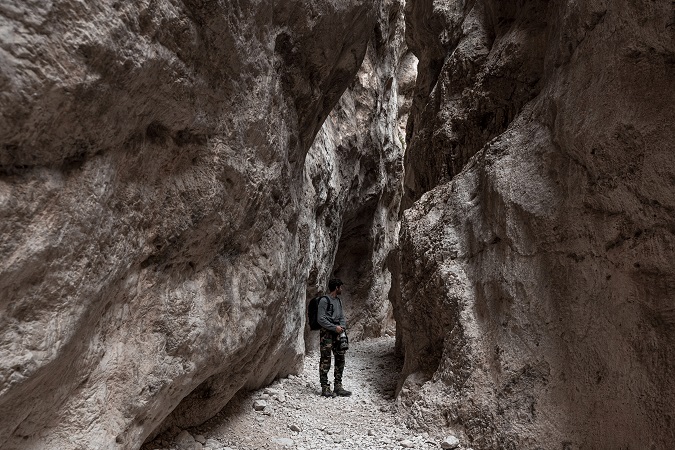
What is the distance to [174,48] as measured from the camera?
3301mm

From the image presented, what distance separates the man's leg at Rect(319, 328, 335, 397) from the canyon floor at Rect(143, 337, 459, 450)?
0.14 m

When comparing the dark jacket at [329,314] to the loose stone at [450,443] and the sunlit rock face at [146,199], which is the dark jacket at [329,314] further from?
the loose stone at [450,443]

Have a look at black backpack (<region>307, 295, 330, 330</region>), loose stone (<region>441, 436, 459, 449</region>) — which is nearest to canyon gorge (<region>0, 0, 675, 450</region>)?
loose stone (<region>441, 436, 459, 449</region>)

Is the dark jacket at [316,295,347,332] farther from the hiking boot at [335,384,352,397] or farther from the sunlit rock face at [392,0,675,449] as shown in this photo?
the sunlit rock face at [392,0,675,449]

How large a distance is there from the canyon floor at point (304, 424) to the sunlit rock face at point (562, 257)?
1.20ft

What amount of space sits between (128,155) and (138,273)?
0.86 meters

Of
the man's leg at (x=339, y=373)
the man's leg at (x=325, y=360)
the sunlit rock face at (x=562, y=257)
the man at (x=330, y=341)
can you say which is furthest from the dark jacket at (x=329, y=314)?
the sunlit rock face at (x=562, y=257)

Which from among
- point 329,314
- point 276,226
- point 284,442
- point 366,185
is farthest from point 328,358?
point 366,185

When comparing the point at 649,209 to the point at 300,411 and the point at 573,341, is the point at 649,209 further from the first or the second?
the point at 300,411

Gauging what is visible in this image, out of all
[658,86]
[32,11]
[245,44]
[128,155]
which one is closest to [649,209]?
[658,86]

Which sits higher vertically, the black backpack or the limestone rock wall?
the limestone rock wall

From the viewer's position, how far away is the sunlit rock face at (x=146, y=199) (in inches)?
95.7

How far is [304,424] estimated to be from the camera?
5383 mm

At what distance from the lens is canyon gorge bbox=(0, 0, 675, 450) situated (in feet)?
8.45
